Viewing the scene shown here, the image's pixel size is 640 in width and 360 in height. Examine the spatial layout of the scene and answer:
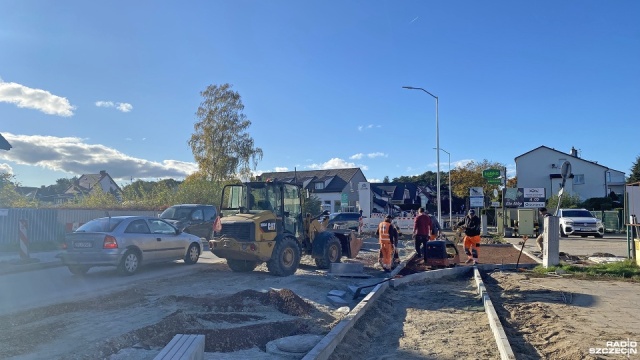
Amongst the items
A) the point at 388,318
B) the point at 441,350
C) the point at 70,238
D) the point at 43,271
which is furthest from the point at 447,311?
the point at 43,271

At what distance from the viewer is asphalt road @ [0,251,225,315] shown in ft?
31.3

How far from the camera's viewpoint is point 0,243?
20.9 meters

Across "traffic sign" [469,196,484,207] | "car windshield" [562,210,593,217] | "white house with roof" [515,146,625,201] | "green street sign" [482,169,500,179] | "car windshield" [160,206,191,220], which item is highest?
"white house with roof" [515,146,625,201]

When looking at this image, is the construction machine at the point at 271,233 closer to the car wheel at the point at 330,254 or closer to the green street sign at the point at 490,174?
the car wheel at the point at 330,254

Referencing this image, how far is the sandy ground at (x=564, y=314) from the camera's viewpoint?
659 centimetres

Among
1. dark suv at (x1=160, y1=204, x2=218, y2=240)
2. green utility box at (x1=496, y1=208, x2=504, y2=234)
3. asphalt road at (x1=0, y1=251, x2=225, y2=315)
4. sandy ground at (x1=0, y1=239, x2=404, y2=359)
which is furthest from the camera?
green utility box at (x1=496, y1=208, x2=504, y2=234)

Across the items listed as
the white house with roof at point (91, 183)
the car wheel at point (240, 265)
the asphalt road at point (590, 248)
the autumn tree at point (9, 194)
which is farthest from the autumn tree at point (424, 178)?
the car wheel at point (240, 265)

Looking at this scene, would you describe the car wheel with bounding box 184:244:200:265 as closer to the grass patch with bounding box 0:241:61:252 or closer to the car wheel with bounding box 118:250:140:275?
the car wheel with bounding box 118:250:140:275

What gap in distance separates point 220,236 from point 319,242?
2.77m

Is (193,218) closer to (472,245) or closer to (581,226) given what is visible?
(472,245)

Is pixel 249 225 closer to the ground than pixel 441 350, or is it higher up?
higher up

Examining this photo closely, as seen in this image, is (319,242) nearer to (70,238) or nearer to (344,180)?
(70,238)

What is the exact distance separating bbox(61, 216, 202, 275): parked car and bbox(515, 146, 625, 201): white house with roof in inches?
2168

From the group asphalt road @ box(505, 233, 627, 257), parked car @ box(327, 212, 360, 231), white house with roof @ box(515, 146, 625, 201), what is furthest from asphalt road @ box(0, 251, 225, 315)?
white house with roof @ box(515, 146, 625, 201)
